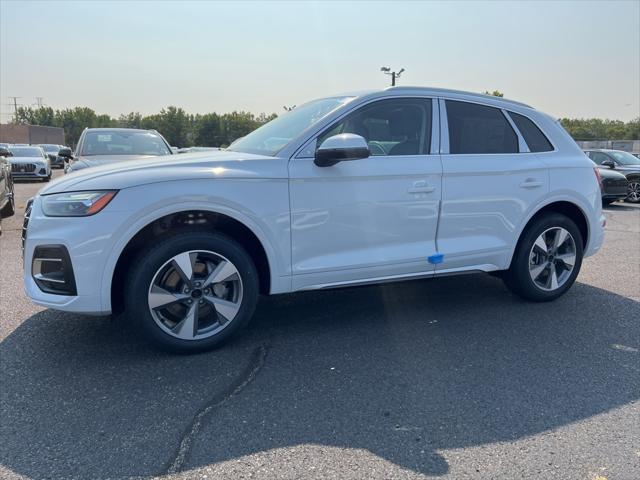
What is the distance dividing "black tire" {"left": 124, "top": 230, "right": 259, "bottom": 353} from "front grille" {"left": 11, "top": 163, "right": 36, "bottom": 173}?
708 inches

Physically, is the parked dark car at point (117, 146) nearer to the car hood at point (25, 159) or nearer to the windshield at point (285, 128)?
the windshield at point (285, 128)

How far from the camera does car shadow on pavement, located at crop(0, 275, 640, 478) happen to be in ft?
7.96

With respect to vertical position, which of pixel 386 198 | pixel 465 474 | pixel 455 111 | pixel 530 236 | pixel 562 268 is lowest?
pixel 465 474

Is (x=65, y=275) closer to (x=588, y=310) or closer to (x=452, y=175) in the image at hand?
(x=452, y=175)

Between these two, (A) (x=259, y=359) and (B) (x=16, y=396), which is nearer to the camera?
(B) (x=16, y=396)

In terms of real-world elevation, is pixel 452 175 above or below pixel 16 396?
above

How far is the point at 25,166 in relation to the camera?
60.0 feet

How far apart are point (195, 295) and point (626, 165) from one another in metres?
15.0

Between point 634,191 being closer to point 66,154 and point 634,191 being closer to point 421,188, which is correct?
point 421,188

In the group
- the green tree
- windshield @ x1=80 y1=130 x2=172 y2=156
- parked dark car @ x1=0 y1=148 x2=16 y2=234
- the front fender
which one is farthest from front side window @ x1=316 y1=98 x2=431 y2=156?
the green tree

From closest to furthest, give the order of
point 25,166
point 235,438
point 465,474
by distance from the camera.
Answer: point 465,474, point 235,438, point 25,166

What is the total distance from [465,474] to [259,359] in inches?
61.4

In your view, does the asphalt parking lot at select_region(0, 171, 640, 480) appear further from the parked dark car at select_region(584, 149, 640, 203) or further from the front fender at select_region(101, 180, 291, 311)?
the parked dark car at select_region(584, 149, 640, 203)

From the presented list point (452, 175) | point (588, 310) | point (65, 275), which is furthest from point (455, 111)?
point (65, 275)
